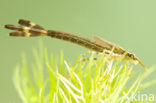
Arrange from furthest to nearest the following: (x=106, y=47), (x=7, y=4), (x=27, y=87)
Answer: (x=7, y=4), (x=106, y=47), (x=27, y=87)

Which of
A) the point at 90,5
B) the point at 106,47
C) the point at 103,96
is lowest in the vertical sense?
the point at 103,96

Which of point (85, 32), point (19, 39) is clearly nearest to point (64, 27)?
point (85, 32)

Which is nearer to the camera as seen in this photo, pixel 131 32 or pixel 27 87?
pixel 27 87

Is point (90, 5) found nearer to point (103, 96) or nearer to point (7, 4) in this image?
point (7, 4)

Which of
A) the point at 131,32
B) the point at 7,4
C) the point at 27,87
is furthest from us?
the point at 131,32

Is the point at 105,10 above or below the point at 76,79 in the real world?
above

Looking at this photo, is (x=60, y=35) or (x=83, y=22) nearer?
(x=60, y=35)

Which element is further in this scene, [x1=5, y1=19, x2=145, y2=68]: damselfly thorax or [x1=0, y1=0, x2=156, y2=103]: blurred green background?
[x1=0, y1=0, x2=156, y2=103]: blurred green background

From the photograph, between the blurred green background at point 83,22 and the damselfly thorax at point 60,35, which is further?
the blurred green background at point 83,22
